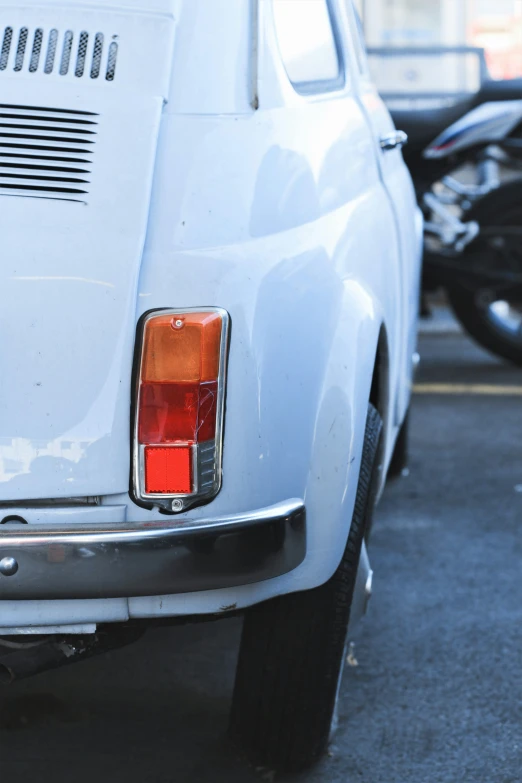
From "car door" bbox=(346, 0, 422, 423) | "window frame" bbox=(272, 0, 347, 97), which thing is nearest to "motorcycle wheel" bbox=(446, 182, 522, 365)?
"car door" bbox=(346, 0, 422, 423)

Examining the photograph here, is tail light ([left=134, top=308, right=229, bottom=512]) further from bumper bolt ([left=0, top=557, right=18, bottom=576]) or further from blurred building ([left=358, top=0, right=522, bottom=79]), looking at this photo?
blurred building ([left=358, top=0, right=522, bottom=79])

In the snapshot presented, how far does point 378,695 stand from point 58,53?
1626mm

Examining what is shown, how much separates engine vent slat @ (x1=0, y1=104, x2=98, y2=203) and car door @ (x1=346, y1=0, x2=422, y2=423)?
1.12 m

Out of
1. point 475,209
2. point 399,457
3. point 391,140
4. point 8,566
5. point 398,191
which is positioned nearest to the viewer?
point 8,566

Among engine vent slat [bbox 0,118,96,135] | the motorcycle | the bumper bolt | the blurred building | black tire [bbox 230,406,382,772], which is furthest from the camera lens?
the blurred building

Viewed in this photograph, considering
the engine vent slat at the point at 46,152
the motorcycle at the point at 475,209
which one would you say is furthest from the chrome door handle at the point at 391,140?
the motorcycle at the point at 475,209

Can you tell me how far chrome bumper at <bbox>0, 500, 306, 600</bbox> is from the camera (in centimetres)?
190

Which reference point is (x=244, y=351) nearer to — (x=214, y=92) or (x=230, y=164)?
(x=230, y=164)

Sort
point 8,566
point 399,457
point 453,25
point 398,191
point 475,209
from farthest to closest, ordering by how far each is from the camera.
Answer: point 453,25
point 475,209
point 399,457
point 398,191
point 8,566

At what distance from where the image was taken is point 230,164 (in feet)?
6.95

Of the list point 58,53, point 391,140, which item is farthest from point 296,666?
point 391,140

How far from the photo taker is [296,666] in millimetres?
2297

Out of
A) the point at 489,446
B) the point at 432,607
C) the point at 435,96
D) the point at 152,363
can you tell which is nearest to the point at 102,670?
the point at 432,607

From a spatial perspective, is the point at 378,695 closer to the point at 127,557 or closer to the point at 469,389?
the point at 127,557
